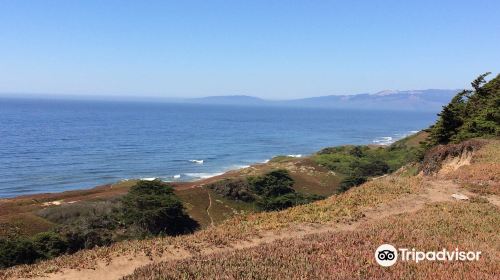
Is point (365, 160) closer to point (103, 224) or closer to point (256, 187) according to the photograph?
point (256, 187)

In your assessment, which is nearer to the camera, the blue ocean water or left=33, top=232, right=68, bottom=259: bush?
left=33, top=232, right=68, bottom=259: bush

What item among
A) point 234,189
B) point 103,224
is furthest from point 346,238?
point 234,189

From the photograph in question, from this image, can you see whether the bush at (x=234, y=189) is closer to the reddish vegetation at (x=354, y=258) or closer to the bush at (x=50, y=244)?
the bush at (x=50, y=244)

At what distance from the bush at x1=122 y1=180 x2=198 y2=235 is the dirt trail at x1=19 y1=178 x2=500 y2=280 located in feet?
79.4

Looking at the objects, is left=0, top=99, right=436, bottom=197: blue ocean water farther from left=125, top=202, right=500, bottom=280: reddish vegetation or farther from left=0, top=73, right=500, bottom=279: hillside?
left=125, top=202, right=500, bottom=280: reddish vegetation

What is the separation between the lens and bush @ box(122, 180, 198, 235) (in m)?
38.6

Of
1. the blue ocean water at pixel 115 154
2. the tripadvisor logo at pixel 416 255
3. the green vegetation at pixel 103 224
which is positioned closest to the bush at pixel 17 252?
the green vegetation at pixel 103 224

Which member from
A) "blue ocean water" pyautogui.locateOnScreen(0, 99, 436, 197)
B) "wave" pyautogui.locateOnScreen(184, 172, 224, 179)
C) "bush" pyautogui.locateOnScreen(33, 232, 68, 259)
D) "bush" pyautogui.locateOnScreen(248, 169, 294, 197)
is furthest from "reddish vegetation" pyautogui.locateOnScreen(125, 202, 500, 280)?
"wave" pyautogui.locateOnScreen(184, 172, 224, 179)

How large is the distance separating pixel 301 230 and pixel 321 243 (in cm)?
354

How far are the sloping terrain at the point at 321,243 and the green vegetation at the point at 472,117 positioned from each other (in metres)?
16.3

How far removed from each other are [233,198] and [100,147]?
6713 cm

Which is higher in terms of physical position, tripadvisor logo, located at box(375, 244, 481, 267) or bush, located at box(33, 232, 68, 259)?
tripadvisor logo, located at box(375, 244, 481, 267)

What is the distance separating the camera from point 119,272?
10805 mm

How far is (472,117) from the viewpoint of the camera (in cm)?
3762
